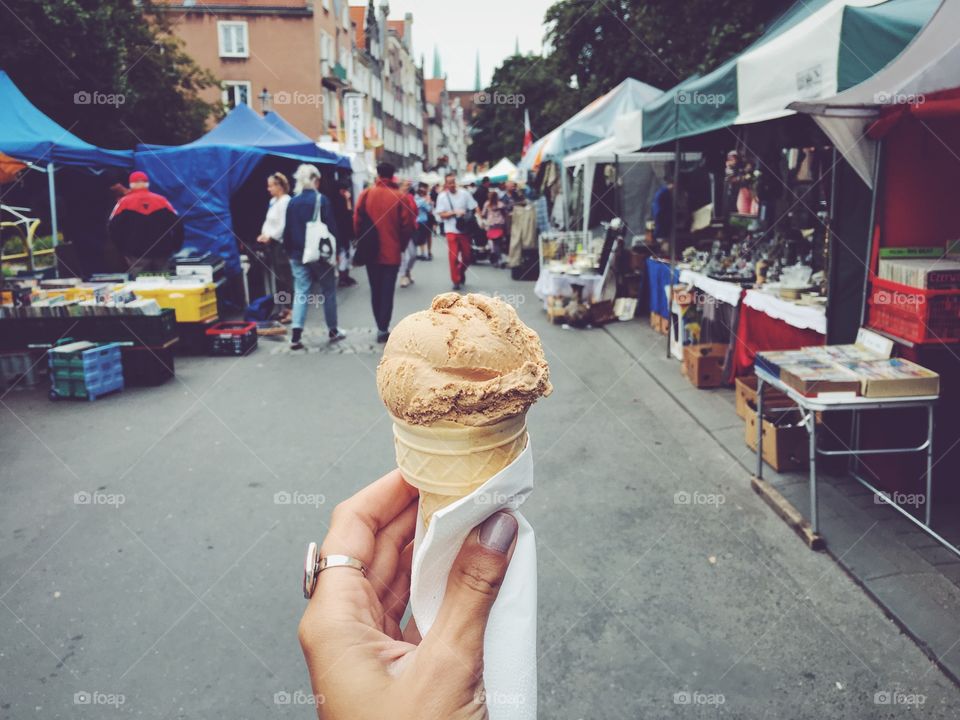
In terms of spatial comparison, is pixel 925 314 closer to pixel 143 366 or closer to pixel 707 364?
pixel 707 364

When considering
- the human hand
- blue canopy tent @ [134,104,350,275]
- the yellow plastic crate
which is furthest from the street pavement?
blue canopy tent @ [134,104,350,275]

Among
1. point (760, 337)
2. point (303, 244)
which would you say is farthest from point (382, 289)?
point (760, 337)

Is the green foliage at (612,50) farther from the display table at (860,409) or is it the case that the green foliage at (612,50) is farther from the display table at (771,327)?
the display table at (860,409)

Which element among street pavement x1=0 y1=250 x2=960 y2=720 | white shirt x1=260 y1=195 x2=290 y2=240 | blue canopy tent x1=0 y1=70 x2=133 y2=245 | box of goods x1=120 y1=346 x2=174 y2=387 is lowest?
street pavement x1=0 y1=250 x2=960 y2=720

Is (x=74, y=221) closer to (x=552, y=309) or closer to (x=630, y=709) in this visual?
(x=552, y=309)

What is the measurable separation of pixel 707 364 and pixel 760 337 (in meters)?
0.76

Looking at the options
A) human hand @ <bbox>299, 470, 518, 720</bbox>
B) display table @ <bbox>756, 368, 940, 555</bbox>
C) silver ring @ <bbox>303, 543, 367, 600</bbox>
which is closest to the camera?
human hand @ <bbox>299, 470, 518, 720</bbox>

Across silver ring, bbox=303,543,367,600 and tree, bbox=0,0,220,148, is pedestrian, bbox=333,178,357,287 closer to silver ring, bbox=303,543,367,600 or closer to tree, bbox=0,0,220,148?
tree, bbox=0,0,220,148

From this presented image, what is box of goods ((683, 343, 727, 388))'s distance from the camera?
728 centimetres

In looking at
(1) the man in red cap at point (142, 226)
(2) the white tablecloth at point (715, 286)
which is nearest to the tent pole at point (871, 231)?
(2) the white tablecloth at point (715, 286)

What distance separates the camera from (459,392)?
4.53 ft

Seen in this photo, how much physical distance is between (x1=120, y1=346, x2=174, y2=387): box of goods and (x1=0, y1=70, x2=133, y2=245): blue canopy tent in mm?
3461

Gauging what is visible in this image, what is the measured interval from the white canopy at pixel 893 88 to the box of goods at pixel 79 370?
661 centimetres

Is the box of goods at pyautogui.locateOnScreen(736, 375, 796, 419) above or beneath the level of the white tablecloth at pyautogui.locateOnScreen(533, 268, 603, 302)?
beneath
